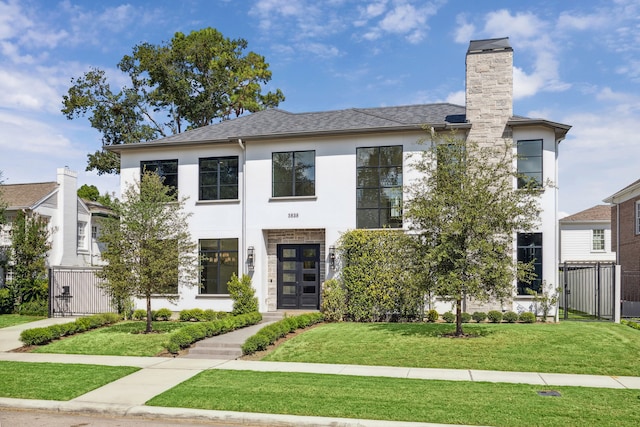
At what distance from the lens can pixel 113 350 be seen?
14.8 metres

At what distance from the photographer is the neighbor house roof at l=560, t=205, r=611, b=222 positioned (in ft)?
126

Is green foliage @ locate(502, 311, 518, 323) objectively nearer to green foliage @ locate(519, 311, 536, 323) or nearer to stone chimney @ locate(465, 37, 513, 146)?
green foliage @ locate(519, 311, 536, 323)

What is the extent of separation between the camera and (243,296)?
20438mm

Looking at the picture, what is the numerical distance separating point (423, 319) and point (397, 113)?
834 centimetres

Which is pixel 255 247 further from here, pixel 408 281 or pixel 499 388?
pixel 499 388


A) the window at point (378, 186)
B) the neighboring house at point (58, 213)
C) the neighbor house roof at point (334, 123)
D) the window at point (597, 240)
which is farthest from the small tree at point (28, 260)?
the window at point (597, 240)

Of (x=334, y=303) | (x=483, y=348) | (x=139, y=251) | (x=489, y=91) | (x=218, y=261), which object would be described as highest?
(x=489, y=91)

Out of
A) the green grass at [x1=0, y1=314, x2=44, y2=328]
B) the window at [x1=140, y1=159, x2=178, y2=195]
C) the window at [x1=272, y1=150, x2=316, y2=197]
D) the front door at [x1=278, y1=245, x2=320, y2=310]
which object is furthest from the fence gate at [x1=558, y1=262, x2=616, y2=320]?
the green grass at [x1=0, y1=314, x2=44, y2=328]

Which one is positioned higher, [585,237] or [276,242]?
[585,237]

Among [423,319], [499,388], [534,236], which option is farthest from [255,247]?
[499,388]

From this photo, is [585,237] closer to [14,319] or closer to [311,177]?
[311,177]

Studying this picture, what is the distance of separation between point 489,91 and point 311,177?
7.02 meters

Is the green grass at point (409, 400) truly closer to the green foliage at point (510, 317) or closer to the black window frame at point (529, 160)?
the green foliage at point (510, 317)

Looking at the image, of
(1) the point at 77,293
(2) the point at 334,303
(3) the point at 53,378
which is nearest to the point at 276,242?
(2) the point at 334,303
